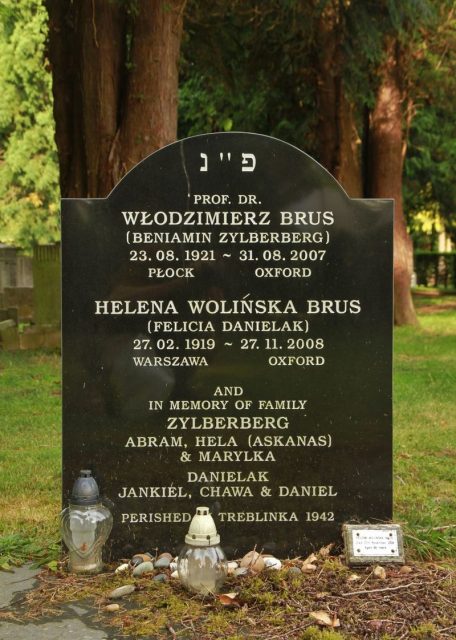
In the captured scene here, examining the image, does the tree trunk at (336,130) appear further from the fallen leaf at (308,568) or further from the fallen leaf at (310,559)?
the fallen leaf at (308,568)

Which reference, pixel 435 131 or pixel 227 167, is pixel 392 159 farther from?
pixel 227 167

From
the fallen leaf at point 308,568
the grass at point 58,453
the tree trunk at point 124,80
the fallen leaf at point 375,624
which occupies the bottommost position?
the fallen leaf at point 375,624

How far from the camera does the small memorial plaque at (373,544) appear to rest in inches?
180

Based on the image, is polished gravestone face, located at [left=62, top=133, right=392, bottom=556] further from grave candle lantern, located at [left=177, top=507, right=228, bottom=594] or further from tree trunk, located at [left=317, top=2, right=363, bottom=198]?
tree trunk, located at [left=317, top=2, right=363, bottom=198]

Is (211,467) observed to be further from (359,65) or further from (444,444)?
(359,65)

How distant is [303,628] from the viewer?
389cm

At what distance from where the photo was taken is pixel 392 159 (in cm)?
1909

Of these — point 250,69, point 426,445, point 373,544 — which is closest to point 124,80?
point 426,445

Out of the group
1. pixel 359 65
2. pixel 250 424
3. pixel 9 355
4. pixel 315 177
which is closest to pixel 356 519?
pixel 250 424

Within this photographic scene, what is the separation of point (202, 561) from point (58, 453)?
11.7 ft

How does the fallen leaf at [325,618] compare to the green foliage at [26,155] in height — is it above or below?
below

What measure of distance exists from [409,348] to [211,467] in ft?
36.1

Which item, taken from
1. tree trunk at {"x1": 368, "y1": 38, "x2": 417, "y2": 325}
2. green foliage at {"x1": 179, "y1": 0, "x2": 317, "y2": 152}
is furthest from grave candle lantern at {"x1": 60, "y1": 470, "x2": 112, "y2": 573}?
tree trunk at {"x1": 368, "y1": 38, "x2": 417, "y2": 325}

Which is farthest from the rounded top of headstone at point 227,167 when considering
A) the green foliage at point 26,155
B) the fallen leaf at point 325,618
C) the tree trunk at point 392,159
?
the green foliage at point 26,155
